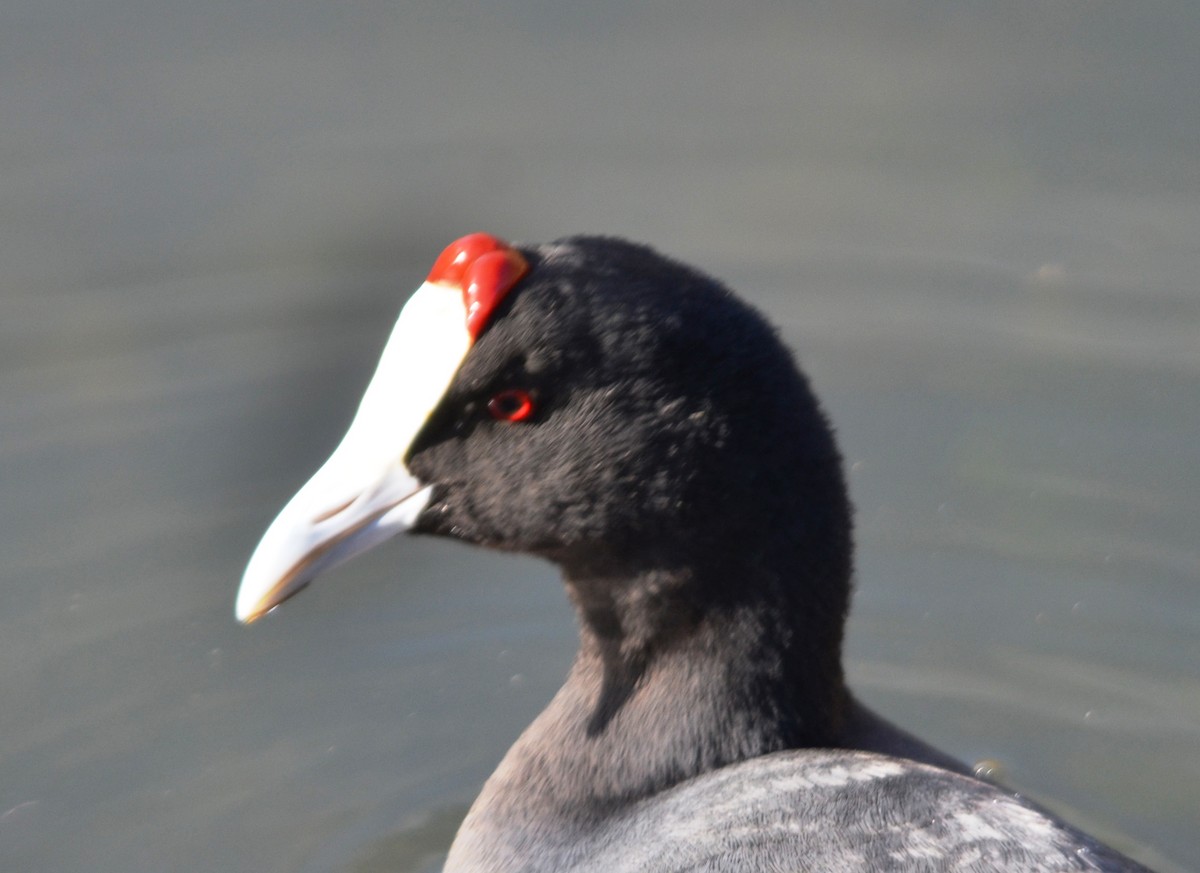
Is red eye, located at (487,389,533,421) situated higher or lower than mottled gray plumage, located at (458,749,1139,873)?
higher

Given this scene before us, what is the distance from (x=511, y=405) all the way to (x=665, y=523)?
298 millimetres

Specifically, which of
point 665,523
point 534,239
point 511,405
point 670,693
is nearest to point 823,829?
point 670,693

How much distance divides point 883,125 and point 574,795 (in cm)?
266

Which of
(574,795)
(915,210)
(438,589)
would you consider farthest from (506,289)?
(915,210)

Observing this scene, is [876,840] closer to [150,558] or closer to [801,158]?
[150,558]

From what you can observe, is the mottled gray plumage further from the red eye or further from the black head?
the red eye

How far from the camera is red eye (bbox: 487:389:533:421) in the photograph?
2.55 meters

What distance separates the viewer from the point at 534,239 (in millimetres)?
4578

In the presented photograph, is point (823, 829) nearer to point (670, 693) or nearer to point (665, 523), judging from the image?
point (670, 693)

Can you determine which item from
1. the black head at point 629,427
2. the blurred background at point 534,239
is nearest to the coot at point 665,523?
the black head at point 629,427

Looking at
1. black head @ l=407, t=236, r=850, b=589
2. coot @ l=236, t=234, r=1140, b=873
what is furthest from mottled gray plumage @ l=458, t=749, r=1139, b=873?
black head @ l=407, t=236, r=850, b=589

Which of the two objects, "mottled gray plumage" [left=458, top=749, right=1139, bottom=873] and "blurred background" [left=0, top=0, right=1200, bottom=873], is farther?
"blurred background" [left=0, top=0, right=1200, bottom=873]

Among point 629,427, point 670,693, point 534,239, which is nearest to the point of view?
point 629,427

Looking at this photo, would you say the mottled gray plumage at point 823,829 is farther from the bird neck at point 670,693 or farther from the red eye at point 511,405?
the red eye at point 511,405
